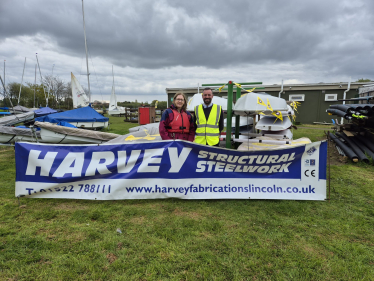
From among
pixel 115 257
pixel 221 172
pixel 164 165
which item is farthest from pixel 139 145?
pixel 115 257

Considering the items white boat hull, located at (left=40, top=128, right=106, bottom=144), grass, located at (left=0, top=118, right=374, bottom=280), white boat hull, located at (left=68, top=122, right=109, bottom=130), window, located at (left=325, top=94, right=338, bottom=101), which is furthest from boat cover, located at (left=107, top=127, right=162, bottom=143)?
window, located at (left=325, top=94, right=338, bottom=101)

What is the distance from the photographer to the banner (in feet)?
12.0

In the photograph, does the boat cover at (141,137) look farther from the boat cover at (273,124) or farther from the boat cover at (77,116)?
the boat cover at (77,116)

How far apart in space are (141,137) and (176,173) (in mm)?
3625

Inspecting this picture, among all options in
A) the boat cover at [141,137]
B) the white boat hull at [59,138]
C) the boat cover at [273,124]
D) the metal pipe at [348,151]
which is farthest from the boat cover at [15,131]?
the metal pipe at [348,151]

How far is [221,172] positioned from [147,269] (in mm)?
1972

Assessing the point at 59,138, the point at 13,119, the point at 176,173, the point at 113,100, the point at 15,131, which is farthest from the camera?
the point at 113,100

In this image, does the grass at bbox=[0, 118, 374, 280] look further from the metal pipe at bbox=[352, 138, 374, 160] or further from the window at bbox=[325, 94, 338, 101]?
the window at bbox=[325, 94, 338, 101]

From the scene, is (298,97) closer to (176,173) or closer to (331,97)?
(331,97)

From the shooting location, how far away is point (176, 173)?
3.69 meters

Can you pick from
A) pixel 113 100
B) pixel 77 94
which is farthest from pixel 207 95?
pixel 113 100

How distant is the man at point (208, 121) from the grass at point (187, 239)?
1.22 meters

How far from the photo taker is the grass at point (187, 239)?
86.4 inches

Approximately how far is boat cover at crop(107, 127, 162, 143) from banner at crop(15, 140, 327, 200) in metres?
2.34
